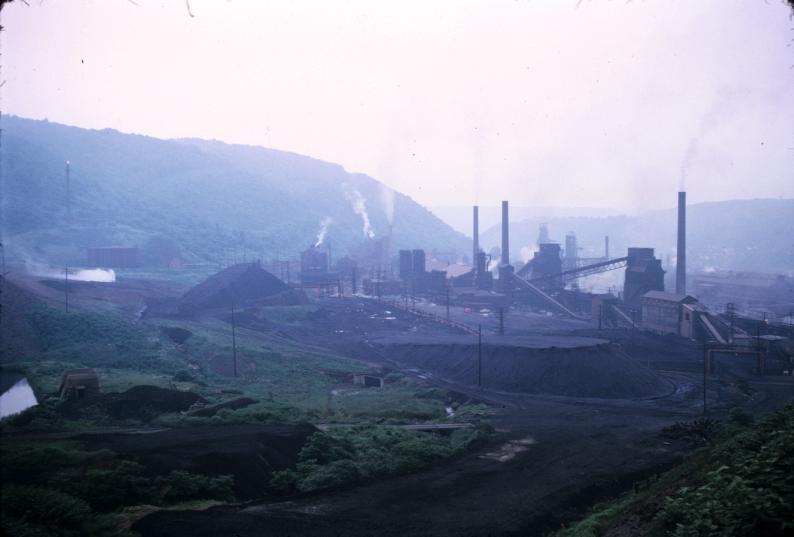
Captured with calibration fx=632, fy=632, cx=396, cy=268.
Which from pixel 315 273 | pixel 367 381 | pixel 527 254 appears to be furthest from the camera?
pixel 527 254

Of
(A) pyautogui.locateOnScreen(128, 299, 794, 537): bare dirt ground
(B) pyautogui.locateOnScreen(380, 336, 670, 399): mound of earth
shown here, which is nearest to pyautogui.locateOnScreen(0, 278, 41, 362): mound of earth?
(A) pyautogui.locateOnScreen(128, 299, 794, 537): bare dirt ground

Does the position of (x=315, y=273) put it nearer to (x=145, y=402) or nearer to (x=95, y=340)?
(x=95, y=340)

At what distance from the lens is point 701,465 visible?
12.7 metres

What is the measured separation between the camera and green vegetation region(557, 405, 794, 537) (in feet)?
26.1

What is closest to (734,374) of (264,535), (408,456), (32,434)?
(408,456)

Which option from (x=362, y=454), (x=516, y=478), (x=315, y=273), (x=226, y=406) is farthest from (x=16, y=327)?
(x=315, y=273)

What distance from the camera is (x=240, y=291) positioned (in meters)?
61.0

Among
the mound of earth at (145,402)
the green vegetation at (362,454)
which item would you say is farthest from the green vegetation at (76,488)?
the mound of earth at (145,402)

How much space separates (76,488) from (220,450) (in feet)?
13.3

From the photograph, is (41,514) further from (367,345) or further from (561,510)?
(367,345)

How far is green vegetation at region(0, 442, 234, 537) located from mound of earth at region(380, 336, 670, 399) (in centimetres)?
2197

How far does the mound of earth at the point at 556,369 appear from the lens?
1303 inches

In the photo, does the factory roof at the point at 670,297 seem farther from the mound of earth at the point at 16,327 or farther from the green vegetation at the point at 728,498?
the mound of earth at the point at 16,327

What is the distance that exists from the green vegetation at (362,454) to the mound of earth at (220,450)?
45 centimetres
